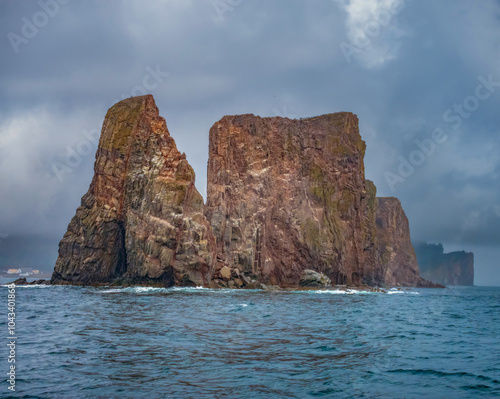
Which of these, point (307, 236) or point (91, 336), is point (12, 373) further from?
point (307, 236)

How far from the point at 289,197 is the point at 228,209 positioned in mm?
15299

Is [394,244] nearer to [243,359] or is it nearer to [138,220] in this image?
[138,220]

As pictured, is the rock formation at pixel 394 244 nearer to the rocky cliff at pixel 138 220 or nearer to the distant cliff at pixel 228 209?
the distant cliff at pixel 228 209

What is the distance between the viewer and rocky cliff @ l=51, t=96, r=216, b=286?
8338 cm

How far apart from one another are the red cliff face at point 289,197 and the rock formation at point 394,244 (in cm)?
5625

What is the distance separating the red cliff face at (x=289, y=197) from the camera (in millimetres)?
109562

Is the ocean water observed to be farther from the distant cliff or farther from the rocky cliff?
the distant cliff

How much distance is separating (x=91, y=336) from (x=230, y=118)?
100324mm

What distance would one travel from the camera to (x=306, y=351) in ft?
67.7

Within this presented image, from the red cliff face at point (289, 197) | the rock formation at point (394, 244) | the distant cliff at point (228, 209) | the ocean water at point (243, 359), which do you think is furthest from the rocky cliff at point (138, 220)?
the rock formation at point (394, 244)

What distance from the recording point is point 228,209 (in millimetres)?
111188

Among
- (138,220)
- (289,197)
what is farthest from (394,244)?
(138,220)

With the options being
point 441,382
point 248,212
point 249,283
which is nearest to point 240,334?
point 441,382

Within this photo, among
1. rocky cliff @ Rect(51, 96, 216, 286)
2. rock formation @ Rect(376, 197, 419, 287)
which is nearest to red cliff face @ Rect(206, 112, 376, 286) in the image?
rocky cliff @ Rect(51, 96, 216, 286)
